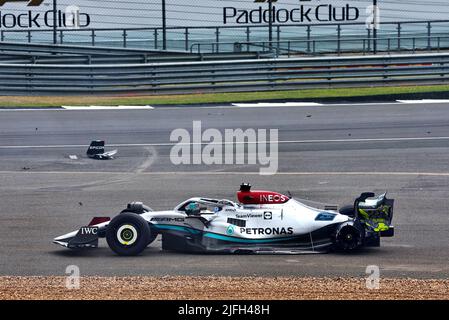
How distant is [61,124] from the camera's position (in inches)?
880

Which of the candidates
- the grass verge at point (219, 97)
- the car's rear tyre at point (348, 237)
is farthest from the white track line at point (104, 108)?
the car's rear tyre at point (348, 237)

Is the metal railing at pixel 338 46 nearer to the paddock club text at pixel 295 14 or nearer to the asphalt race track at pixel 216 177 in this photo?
the paddock club text at pixel 295 14

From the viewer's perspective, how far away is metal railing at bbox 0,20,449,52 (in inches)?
1136

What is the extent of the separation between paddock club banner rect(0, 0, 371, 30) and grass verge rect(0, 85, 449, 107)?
9.96 feet

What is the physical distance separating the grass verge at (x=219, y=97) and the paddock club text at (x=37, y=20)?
3.41 m

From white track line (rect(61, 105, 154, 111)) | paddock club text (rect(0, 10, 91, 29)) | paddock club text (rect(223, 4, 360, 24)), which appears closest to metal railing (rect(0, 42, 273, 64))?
paddock club text (rect(0, 10, 91, 29))

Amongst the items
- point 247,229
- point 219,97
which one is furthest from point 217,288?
point 219,97

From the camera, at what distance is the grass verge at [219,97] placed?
25.3 m

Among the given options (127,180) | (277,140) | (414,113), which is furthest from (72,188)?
(414,113)

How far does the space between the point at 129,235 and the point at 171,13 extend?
1664 cm

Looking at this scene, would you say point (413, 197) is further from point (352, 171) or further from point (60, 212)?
point (60, 212)

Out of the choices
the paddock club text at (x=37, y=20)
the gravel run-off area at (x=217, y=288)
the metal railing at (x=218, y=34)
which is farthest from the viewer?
the metal railing at (x=218, y=34)

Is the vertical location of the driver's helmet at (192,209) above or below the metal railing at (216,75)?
below

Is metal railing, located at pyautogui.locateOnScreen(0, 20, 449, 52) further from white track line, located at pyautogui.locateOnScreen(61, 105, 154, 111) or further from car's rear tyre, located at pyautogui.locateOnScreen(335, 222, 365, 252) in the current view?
car's rear tyre, located at pyautogui.locateOnScreen(335, 222, 365, 252)
